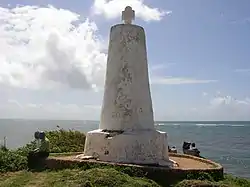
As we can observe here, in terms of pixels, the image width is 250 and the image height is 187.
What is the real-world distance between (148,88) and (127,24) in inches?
95.0

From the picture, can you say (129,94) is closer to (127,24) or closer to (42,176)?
(127,24)

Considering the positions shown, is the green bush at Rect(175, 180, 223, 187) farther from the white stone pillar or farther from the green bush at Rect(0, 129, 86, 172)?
the green bush at Rect(0, 129, 86, 172)

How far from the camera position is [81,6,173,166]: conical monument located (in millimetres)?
13633

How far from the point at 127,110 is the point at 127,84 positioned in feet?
3.00

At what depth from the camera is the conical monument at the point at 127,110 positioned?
537 inches

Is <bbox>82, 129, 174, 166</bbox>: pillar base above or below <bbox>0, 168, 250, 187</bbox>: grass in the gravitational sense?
above

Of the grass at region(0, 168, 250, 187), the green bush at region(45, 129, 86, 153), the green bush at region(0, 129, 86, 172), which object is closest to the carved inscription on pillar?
the grass at region(0, 168, 250, 187)

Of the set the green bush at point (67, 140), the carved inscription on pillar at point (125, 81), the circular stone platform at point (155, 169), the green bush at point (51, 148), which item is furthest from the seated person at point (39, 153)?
the green bush at point (67, 140)

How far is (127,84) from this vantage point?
14422 millimetres

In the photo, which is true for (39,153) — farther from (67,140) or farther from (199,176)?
(67,140)

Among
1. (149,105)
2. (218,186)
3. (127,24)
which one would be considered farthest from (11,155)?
(218,186)

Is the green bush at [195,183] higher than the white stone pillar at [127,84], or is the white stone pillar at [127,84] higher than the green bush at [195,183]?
the white stone pillar at [127,84]

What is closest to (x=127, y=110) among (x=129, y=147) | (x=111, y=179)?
(x=129, y=147)

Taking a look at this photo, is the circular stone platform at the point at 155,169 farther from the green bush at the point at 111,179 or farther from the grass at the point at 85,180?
the green bush at the point at 111,179
